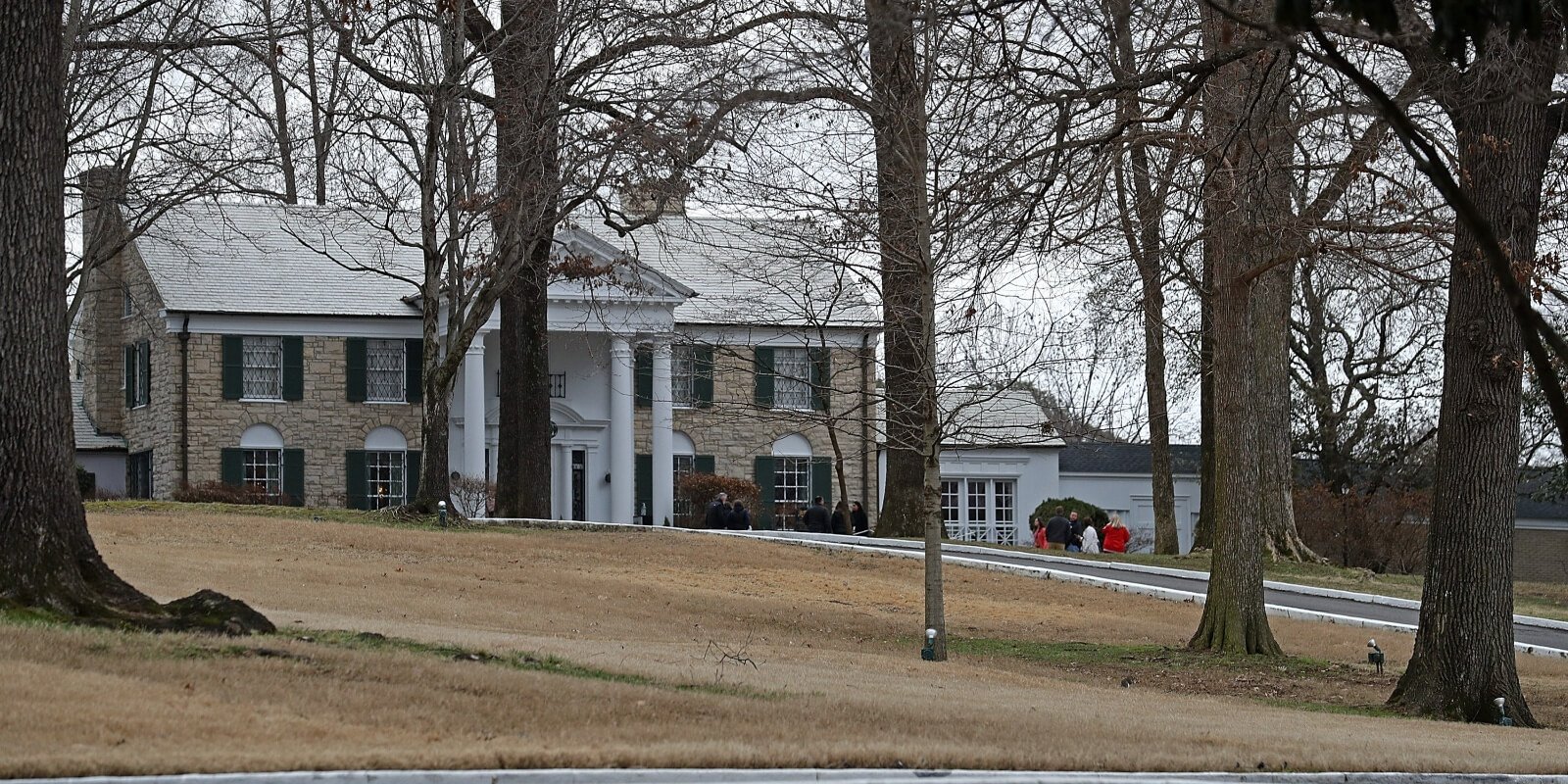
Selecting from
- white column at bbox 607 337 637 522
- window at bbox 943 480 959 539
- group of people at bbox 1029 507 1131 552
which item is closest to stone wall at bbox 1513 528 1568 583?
window at bbox 943 480 959 539

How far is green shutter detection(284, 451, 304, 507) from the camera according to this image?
3638 centimetres

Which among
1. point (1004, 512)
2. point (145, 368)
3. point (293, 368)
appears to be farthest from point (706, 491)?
point (145, 368)

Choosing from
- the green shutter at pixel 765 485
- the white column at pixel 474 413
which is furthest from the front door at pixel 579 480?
the green shutter at pixel 765 485

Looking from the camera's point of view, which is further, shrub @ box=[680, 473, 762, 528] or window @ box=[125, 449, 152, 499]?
shrub @ box=[680, 473, 762, 528]

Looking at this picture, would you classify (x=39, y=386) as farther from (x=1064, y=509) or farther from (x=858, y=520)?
(x=1064, y=509)

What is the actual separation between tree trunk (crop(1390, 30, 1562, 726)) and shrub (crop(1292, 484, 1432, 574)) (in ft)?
83.9

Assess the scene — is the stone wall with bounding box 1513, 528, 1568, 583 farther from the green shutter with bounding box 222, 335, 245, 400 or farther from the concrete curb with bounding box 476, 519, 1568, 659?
the green shutter with bounding box 222, 335, 245, 400

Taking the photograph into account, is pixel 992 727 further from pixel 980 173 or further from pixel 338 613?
pixel 338 613

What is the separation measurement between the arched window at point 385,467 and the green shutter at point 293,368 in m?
1.80

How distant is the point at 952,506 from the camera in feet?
142

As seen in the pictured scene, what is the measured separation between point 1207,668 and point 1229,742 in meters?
6.99

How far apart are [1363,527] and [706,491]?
15027mm

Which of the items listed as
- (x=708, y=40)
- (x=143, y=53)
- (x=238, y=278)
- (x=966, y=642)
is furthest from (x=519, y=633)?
(x=238, y=278)

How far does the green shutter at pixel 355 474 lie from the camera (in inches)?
1443
